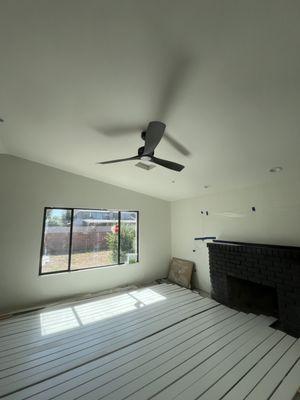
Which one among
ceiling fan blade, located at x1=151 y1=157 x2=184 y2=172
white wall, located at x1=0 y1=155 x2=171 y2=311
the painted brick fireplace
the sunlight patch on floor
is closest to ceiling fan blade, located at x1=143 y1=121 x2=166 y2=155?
ceiling fan blade, located at x1=151 y1=157 x2=184 y2=172

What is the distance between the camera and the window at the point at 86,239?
440cm

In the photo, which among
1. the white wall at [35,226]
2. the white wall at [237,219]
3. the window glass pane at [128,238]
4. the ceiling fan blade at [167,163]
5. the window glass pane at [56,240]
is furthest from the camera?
the window glass pane at [128,238]

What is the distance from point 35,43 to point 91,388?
329cm

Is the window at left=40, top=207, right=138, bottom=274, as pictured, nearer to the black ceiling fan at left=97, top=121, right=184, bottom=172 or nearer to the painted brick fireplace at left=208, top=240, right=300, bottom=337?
the painted brick fireplace at left=208, top=240, right=300, bottom=337

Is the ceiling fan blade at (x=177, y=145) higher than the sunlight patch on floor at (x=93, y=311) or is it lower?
higher

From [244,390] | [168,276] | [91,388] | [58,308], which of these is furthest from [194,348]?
[168,276]

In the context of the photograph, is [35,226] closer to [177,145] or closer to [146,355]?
[146,355]

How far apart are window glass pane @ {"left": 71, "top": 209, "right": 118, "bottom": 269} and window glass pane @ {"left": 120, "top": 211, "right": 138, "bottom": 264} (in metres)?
0.17

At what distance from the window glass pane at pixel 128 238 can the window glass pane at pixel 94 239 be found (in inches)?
6.9

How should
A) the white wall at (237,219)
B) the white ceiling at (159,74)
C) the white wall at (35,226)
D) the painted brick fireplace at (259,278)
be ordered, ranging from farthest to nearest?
the white wall at (35,226) < the white wall at (237,219) < the painted brick fireplace at (259,278) < the white ceiling at (159,74)

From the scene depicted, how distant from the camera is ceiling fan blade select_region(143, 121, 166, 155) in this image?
6.50 ft

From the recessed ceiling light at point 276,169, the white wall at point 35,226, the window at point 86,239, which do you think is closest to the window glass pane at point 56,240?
the window at point 86,239

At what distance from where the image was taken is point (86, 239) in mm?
4863

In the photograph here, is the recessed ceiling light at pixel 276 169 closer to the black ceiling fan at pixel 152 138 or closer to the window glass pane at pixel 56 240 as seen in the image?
the black ceiling fan at pixel 152 138
